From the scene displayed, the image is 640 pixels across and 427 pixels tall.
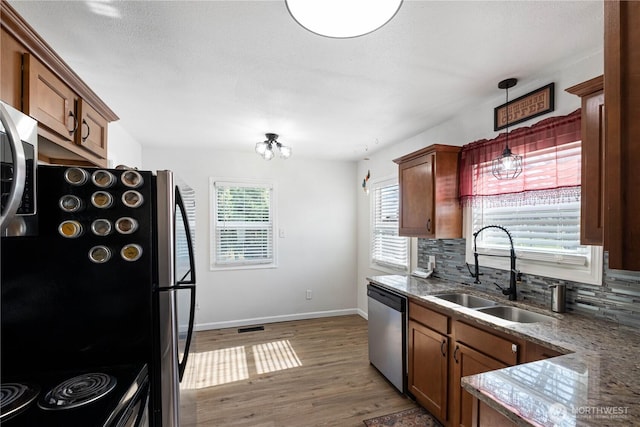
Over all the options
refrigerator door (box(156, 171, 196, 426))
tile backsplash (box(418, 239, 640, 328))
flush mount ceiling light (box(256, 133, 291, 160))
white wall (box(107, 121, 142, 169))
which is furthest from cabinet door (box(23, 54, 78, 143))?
tile backsplash (box(418, 239, 640, 328))

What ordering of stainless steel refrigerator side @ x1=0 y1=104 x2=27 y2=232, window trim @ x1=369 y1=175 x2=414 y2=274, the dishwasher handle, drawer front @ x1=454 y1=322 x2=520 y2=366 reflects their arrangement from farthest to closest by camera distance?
1. window trim @ x1=369 y1=175 x2=414 y2=274
2. the dishwasher handle
3. drawer front @ x1=454 y1=322 x2=520 y2=366
4. stainless steel refrigerator side @ x1=0 y1=104 x2=27 y2=232

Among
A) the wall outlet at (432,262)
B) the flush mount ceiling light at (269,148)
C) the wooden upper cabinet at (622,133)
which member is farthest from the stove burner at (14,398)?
the wall outlet at (432,262)

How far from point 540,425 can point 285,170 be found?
4.02 metres

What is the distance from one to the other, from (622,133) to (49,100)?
6.94ft

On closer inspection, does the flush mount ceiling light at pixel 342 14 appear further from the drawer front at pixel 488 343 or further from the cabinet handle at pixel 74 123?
the drawer front at pixel 488 343

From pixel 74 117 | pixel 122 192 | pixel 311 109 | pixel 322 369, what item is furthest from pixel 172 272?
pixel 322 369

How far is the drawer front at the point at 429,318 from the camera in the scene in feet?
6.77

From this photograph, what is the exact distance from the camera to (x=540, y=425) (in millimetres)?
828

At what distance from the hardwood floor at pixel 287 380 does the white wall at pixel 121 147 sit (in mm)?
2099

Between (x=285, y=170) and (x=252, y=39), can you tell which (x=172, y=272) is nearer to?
(x=252, y=39)

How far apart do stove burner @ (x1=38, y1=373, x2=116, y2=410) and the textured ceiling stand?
155cm

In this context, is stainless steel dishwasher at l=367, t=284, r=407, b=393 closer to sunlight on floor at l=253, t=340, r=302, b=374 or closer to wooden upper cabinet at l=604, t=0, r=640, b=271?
sunlight on floor at l=253, t=340, r=302, b=374

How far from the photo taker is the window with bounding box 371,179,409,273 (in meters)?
3.68

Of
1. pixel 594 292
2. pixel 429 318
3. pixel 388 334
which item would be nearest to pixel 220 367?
pixel 388 334
